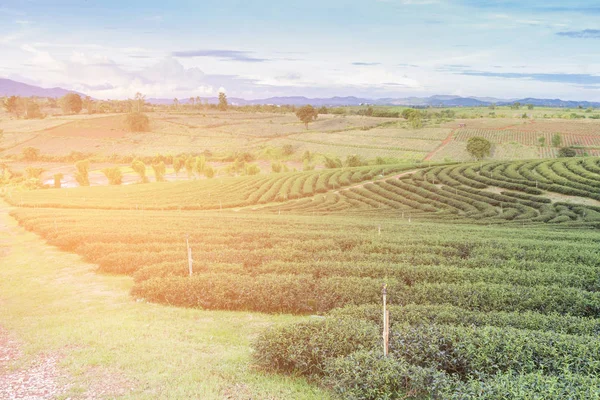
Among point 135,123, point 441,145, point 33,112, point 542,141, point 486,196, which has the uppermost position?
point 33,112

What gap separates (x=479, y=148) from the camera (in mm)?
99750

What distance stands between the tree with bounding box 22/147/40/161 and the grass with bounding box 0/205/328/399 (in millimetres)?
100362

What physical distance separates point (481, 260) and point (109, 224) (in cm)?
2306

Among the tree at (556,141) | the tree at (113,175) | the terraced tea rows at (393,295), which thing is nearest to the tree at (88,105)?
the tree at (113,175)

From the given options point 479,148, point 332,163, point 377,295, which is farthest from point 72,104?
Result: point 377,295

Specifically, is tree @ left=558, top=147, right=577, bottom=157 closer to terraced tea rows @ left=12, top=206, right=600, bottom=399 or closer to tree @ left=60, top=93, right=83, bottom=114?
terraced tea rows @ left=12, top=206, right=600, bottom=399

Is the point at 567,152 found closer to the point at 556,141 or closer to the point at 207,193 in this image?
the point at 556,141

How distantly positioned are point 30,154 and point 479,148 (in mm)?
104937

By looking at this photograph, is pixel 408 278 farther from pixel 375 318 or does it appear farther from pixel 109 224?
pixel 109 224

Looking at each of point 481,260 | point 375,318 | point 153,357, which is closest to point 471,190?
point 481,260

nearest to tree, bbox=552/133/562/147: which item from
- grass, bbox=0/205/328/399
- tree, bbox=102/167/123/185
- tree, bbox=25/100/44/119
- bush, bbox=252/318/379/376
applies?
tree, bbox=102/167/123/185

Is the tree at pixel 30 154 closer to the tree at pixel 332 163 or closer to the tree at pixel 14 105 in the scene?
the tree at pixel 14 105

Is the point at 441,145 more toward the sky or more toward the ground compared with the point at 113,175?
more toward the sky

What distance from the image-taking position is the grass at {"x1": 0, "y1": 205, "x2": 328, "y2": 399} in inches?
409
